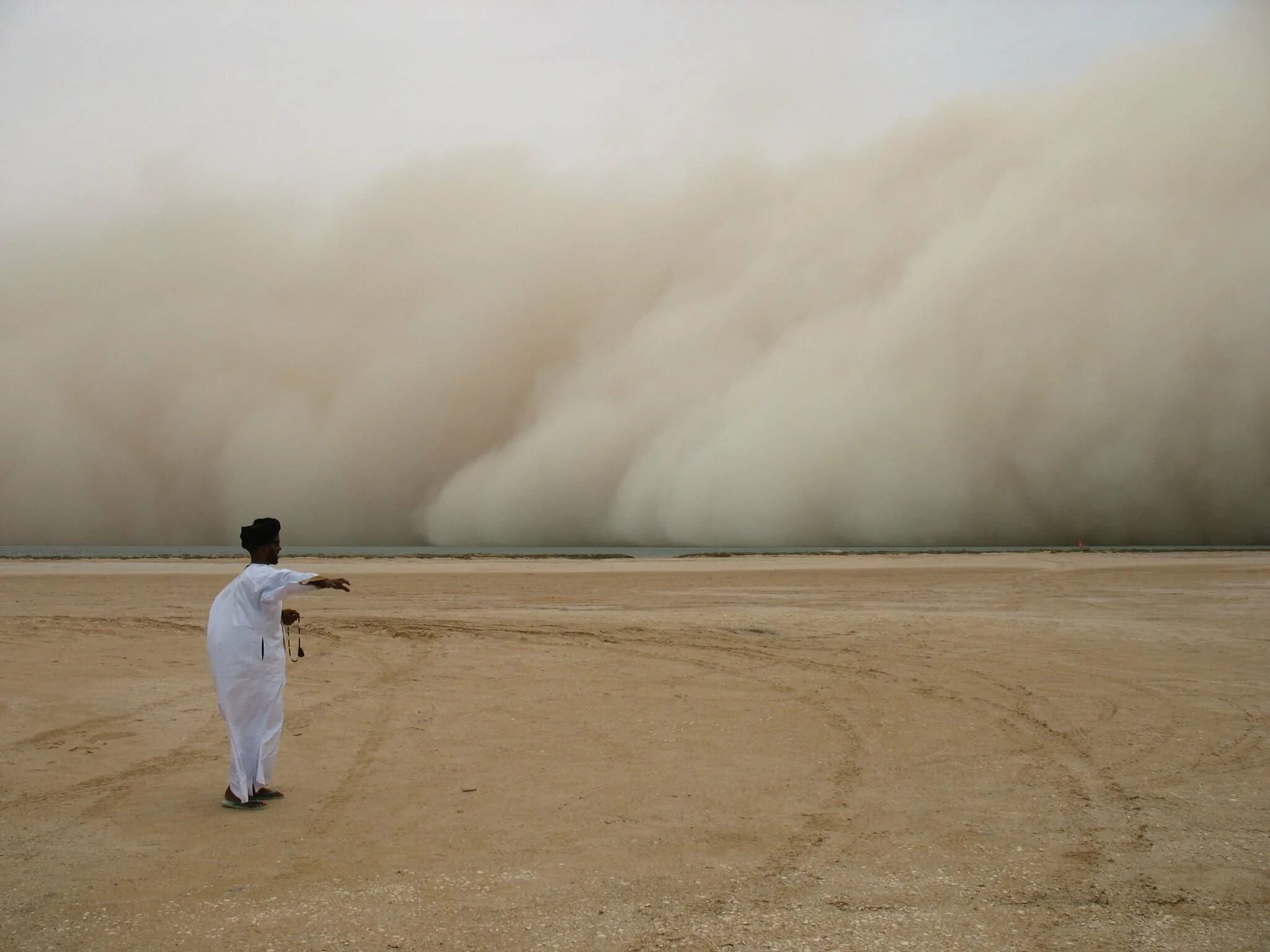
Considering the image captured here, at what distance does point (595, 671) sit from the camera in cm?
1446

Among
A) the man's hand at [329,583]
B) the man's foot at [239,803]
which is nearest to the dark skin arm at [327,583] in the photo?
the man's hand at [329,583]

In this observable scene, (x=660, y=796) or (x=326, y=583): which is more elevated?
(x=326, y=583)

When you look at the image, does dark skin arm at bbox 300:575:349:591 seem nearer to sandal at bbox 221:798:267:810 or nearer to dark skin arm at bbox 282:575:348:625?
dark skin arm at bbox 282:575:348:625

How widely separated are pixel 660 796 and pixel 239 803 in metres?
3.27

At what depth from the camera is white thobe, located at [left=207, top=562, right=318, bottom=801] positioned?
7.66 m

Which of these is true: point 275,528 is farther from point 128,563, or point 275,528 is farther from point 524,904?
point 128,563

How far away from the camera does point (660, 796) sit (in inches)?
311

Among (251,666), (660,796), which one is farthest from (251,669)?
(660,796)

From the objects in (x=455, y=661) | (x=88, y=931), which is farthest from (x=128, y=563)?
(x=88, y=931)

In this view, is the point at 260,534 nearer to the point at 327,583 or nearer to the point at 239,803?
the point at 327,583

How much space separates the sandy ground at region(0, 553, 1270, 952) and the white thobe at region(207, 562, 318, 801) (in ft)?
1.46

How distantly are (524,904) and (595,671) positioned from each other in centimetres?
887

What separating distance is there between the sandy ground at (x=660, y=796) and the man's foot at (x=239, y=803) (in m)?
0.19

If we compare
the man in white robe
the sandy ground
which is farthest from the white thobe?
the sandy ground
